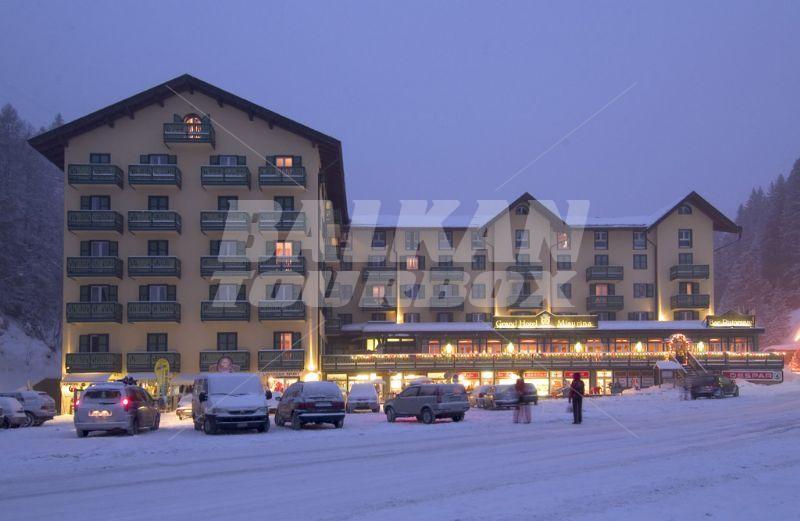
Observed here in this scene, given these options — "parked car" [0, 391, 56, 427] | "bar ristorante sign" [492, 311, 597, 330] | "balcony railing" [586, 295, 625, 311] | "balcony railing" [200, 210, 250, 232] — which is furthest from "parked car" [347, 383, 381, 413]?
"balcony railing" [586, 295, 625, 311]

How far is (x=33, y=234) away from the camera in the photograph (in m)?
89.6

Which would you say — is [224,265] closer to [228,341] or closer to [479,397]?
[228,341]

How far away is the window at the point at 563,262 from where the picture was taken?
79688 mm

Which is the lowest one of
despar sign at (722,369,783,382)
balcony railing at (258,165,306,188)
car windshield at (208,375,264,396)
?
despar sign at (722,369,783,382)

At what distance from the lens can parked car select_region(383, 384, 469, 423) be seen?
103 feet

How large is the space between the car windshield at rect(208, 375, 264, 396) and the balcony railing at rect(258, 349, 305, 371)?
26903 mm

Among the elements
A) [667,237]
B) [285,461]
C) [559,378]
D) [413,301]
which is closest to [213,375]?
[285,461]

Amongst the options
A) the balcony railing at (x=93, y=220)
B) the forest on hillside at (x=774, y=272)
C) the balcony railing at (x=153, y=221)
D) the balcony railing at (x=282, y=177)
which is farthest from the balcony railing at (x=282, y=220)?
the forest on hillside at (x=774, y=272)

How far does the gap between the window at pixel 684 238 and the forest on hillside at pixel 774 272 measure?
1365 inches

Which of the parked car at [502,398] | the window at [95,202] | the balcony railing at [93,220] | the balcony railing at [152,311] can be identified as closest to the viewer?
the parked car at [502,398]

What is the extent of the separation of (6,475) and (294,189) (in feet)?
136

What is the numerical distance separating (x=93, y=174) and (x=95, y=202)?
214 centimetres

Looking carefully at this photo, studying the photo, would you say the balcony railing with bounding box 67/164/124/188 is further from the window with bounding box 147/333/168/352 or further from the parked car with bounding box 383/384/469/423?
the parked car with bounding box 383/384/469/423

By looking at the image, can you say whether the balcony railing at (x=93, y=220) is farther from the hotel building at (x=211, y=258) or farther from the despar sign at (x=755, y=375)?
the despar sign at (x=755, y=375)
